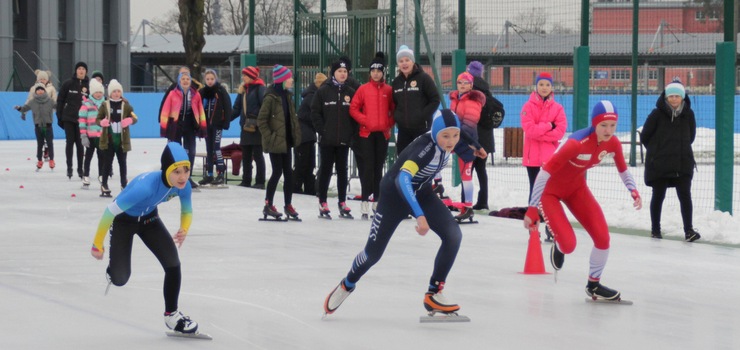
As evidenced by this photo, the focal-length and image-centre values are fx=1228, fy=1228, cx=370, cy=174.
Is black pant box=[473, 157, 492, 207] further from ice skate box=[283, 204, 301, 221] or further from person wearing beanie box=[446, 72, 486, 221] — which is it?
ice skate box=[283, 204, 301, 221]

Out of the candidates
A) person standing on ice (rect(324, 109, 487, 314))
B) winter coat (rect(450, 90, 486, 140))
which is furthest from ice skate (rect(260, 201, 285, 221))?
person standing on ice (rect(324, 109, 487, 314))

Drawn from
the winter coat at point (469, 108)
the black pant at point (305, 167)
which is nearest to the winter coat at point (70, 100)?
the black pant at point (305, 167)

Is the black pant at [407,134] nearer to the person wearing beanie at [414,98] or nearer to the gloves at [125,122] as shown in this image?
the person wearing beanie at [414,98]

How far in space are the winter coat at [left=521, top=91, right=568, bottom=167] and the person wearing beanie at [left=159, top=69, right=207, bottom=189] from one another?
6168mm

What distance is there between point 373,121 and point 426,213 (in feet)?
19.5

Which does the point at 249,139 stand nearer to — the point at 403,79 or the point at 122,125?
the point at 122,125

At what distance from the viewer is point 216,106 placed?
19.2m

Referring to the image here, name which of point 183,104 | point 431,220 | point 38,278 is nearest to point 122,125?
point 183,104

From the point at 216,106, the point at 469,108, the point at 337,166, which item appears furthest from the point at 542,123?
the point at 216,106

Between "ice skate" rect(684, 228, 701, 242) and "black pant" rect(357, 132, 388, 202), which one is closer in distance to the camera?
"ice skate" rect(684, 228, 701, 242)

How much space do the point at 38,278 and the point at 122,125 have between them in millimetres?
7370

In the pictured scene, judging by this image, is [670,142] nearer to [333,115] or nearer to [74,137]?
[333,115]

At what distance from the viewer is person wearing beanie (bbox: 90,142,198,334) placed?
7250 millimetres

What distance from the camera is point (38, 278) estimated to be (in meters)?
9.78
